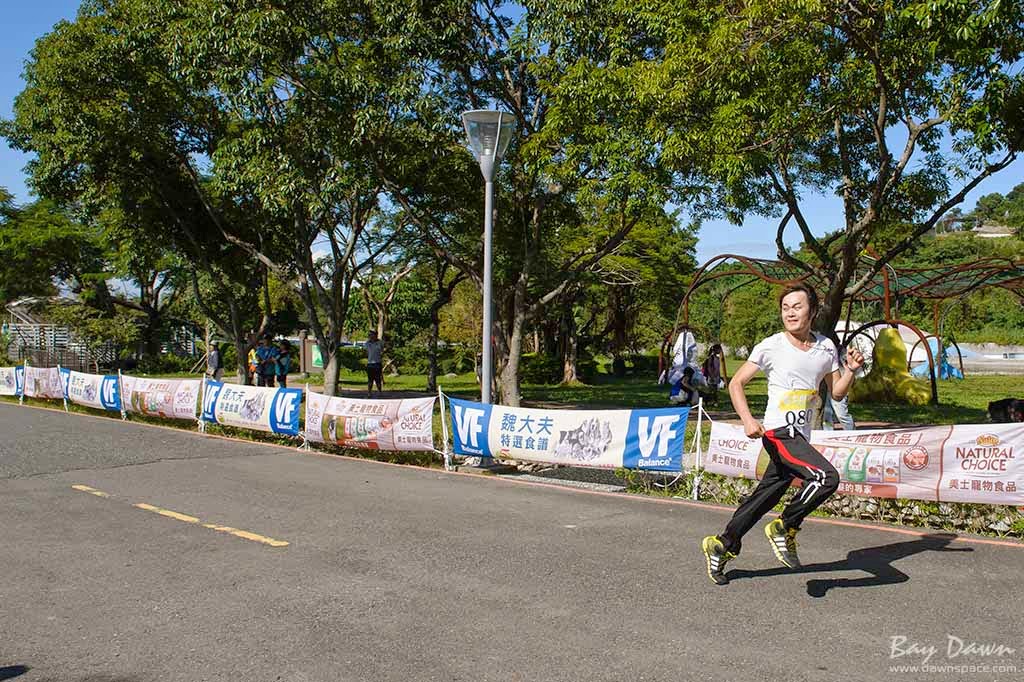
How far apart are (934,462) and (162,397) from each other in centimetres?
1453

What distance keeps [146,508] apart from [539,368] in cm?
3033

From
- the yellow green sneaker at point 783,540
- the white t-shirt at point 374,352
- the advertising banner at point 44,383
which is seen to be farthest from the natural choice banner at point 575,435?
the advertising banner at point 44,383

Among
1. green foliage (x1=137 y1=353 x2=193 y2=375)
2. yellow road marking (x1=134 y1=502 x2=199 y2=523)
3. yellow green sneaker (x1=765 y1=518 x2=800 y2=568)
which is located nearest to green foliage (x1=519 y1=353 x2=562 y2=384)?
green foliage (x1=137 y1=353 x2=193 y2=375)

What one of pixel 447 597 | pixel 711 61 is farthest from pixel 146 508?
pixel 711 61

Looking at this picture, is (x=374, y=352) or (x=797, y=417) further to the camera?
(x=374, y=352)

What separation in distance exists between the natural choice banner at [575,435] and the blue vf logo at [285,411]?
11.7ft

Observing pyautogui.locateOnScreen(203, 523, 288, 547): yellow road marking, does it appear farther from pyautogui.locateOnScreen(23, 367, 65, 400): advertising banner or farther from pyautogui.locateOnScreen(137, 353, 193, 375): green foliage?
pyautogui.locateOnScreen(137, 353, 193, 375): green foliage

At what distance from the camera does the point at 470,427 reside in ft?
37.8

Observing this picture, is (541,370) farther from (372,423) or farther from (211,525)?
(211,525)

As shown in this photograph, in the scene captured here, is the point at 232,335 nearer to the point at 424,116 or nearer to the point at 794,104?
the point at 424,116

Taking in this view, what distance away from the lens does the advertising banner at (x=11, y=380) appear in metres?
24.6

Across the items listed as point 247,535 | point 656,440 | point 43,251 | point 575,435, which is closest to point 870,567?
point 656,440

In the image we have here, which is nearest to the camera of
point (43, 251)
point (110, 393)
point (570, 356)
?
point (110, 393)

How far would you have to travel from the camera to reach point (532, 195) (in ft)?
58.7
